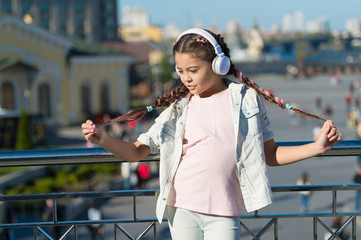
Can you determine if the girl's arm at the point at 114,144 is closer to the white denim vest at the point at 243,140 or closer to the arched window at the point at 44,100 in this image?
the white denim vest at the point at 243,140

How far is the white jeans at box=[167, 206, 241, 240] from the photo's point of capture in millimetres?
2660

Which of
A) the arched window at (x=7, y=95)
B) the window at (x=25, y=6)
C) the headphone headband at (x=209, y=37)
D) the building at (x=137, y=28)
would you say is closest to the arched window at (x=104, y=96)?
the arched window at (x=7, y=95)

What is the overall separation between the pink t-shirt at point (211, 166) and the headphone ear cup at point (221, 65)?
0.52 ft

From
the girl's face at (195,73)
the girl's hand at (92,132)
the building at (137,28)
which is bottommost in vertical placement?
the girl's hand at (92,132)

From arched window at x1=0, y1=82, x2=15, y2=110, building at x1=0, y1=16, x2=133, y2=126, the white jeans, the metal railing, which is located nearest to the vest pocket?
the white jeans

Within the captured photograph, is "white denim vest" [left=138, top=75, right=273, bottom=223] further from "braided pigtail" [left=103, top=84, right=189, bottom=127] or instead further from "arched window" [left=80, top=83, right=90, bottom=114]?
"arched window" [left=80, top=83, right=90, bottom=114]

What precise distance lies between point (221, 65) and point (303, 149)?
1.85ft

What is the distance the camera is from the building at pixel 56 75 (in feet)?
107

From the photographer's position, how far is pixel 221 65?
2674mm

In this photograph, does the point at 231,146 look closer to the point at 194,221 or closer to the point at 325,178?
the point at 194,221

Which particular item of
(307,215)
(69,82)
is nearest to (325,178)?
(307,215)

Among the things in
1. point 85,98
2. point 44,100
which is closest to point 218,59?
point 44,100

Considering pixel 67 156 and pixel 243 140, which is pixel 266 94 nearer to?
pixel 243 140

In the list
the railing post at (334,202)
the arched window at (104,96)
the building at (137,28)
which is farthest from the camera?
the building at (137,28)
